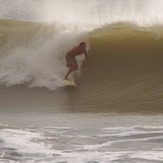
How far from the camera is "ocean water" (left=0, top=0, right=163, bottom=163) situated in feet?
24.1

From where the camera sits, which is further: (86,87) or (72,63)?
(72,63)

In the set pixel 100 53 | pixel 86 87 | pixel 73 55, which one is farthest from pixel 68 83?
pixel 100 53

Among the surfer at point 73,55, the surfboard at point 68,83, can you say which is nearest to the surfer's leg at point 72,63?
the surfer at point 73,55

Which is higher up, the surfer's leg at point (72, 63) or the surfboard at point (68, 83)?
the surfer's leg at point (72, 63)

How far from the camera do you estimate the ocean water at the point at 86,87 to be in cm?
735

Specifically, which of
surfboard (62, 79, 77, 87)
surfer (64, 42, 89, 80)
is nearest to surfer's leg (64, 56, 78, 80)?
surfer (64, 42, 89, 80)

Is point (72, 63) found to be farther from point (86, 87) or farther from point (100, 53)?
point (100, 53)

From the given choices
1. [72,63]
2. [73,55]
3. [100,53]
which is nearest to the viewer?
[72,63]

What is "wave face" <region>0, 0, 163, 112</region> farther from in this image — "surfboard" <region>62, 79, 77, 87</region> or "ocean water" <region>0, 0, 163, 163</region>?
"surfboard" <region>62, 79, 77, 87</region>

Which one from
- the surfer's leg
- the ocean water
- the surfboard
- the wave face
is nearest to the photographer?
the ocean water

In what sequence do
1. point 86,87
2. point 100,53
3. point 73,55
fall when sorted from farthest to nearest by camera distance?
point 100,53
point 73,55
point 86,87

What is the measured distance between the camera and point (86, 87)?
1329 centimetres

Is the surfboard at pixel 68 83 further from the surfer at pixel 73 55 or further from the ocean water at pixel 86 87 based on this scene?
the surfer at pixel 73 55

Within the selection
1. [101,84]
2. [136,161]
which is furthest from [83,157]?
[101,84]
